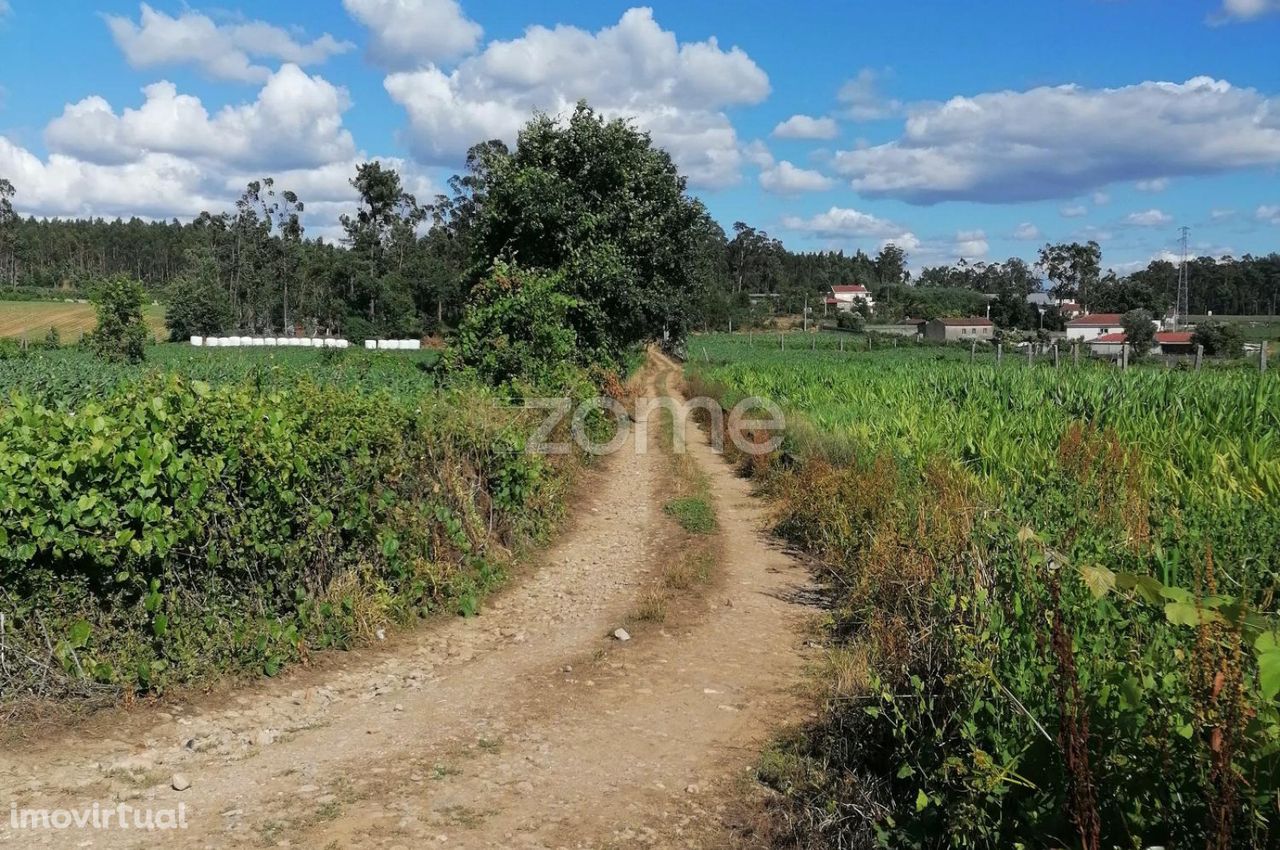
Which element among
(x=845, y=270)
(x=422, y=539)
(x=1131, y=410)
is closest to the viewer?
(x=422, y=539)

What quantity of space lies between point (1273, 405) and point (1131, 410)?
183 centimetres

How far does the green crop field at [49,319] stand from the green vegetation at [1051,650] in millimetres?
74347

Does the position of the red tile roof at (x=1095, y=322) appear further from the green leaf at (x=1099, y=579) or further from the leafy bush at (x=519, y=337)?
the green leaf at (x=1099, y=579)

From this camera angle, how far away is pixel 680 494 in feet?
39.3

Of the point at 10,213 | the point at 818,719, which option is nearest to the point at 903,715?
the point at 818,719

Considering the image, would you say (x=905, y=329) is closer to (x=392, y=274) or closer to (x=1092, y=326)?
(x=1092, y=326)

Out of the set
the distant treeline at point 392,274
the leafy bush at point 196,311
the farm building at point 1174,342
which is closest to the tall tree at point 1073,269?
the distant treeline at point 392,274

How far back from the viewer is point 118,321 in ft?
98.3

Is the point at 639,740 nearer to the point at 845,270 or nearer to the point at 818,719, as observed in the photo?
the point at 818,719

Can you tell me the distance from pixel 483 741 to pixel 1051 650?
9.84 feet

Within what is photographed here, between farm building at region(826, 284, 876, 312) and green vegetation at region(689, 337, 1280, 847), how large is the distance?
103m

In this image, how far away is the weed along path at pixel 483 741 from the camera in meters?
3.94

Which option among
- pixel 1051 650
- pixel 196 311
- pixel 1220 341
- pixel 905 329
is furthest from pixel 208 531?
pixel 905 329

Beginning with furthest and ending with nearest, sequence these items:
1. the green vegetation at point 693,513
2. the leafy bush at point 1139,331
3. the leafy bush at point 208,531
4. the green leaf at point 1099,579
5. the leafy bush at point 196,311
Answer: the leafy bush at point 196,311
the leafy bush at point 1139,331
the green vegetation at point 693,513
the leafy bush at point 208,531
the green leaf at point 1099,579
